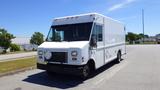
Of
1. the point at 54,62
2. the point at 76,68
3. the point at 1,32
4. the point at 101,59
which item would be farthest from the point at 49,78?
the point at 1,32

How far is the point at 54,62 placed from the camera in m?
9.30

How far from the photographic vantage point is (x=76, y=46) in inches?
349

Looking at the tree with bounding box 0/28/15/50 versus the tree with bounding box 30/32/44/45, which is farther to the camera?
the tree with bounding box 30/32/44/45

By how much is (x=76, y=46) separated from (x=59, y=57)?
91 cm

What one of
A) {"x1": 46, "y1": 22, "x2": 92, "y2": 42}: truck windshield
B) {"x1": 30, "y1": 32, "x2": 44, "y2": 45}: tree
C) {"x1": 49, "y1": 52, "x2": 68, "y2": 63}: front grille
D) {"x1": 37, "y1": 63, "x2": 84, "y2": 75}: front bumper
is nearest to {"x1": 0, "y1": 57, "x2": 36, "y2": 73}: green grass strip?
{"x1": 46, "y1": 22, "x2": 92, "y2": 42}: truck windshield

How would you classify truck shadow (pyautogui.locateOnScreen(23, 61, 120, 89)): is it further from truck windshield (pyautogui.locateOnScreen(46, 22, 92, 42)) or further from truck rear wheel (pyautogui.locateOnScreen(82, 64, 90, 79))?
truck windshield (pyautogui.locateOnScreen(46, 22, 92, 42))

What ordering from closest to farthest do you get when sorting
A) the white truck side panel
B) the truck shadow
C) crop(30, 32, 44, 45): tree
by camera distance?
1. the truck shadow
2. the white truck side panel
3. crop(30, 32, 44, 45): tree

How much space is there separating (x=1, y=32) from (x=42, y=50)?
34479 millimetres

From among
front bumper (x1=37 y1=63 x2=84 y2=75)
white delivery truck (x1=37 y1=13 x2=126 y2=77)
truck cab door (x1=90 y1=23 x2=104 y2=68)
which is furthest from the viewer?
truck cab door (x1=90 y1=23 x2=104 y2=68)

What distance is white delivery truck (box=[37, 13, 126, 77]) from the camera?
8.88 m

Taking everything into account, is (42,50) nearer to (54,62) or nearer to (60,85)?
(54,62)

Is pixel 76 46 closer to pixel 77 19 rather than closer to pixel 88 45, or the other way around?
pixel 88 45

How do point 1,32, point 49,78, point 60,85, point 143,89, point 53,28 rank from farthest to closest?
point 1,32
point 53,28
point 49,78
point 60,85
point 143,89

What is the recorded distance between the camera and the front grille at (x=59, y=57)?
900 cm
